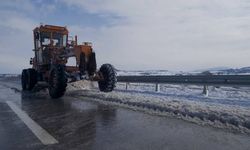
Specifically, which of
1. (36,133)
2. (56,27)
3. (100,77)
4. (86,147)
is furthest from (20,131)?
(56,27)

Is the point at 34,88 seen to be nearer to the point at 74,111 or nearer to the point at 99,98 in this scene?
the point at 99,98

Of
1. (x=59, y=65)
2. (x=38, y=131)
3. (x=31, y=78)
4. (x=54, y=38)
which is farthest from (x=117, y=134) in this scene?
(x=31, y=78)

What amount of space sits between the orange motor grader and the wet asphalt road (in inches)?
205

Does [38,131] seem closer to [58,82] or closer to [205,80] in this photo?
[58,82]

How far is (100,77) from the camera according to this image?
50.6ft

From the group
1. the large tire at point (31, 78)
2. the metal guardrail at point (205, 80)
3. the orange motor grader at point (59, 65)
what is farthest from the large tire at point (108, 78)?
the large tire at point (31, 78)

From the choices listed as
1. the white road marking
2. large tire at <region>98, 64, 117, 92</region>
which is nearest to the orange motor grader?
large tire at <region>98, 64, 117, 92</region>

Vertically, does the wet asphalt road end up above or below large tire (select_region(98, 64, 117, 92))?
below

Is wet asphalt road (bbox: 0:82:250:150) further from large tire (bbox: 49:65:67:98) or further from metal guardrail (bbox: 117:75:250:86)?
metal guardrail (bbox: 117:75:250:86)

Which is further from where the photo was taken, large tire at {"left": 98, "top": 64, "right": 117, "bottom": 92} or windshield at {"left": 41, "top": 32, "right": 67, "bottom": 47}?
windshield at {"left": 41, "top": 32, "right": 67, "bottom": 47}

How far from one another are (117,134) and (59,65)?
8.22 metres

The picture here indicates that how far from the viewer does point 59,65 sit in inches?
560

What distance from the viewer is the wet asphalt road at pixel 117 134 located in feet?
18.3

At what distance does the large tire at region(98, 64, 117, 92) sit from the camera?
51.0ft
